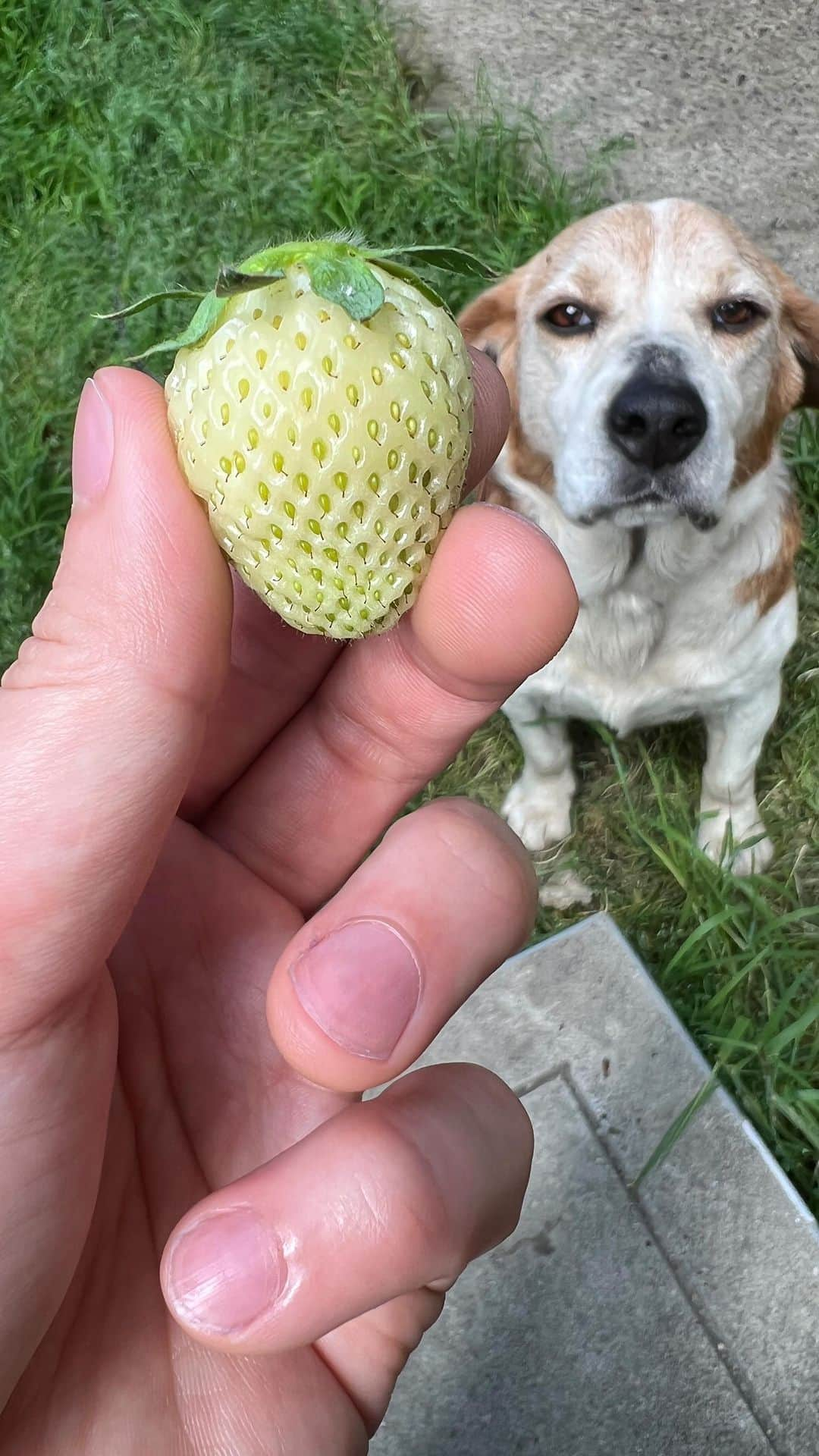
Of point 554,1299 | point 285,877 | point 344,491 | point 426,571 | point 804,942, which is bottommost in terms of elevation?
point 554,1299

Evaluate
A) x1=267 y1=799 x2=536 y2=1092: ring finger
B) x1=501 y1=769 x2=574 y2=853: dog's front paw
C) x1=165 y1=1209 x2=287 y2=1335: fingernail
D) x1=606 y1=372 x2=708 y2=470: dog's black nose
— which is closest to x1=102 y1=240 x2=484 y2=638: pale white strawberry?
x1=267 y1=799 x2=536 y2=1092: ring finger

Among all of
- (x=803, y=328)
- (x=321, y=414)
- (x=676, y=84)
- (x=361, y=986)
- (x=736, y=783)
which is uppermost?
(x=321, y=414)

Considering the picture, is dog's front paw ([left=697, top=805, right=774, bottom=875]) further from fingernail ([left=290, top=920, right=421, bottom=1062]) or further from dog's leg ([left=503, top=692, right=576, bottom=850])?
fingernail ([left=290, top=920, right=421, bottom=1062])

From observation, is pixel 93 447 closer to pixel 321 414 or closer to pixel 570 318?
pixel 321 414

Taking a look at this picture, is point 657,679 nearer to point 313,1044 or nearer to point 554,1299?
point 554,1299

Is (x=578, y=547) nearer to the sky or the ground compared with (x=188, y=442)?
nearer to the ground

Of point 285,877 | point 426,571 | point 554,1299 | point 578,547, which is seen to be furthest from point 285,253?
point 554,1299

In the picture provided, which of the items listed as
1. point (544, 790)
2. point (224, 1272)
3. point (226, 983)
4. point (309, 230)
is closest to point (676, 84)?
point (309, 230)
